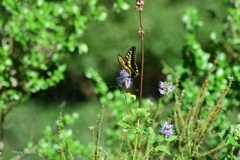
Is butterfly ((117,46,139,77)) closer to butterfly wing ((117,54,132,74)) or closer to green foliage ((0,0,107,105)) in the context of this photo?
butterfly wing ((117,54,132,74))

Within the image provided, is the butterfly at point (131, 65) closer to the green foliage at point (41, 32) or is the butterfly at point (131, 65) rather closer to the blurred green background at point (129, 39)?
the green foliage at point (41, 32)

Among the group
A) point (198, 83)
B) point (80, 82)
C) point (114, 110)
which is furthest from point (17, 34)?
point (80, 82)

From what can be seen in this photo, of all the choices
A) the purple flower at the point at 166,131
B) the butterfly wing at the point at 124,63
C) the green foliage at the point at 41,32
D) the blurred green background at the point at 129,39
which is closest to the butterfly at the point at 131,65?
the butterfly wing at the point at 124,63

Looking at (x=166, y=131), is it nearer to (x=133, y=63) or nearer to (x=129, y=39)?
(x=133, y=63)

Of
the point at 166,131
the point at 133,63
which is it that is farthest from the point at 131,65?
the point at 166,131

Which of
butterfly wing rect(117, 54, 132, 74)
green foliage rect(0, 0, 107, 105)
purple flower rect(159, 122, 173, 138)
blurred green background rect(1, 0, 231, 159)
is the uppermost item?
blurred green background rect(1, 0, 231, 159)

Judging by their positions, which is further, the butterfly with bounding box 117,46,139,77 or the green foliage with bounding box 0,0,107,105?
the green foliage with bounding box 0,0,107,105

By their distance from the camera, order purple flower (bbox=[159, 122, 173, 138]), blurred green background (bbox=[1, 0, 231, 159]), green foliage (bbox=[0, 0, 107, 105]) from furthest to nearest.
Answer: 1. blurred green background (bbox=[1, 0, 231, 159])
2. green foliage (bbox=[0, 0, 107, 105])
3. purple flower (bbox=[159, 122, 173, 138])

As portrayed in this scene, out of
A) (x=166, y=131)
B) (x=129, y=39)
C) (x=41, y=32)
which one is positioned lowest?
(x=166, y=131)

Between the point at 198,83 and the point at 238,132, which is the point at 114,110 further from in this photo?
the point at 238,132

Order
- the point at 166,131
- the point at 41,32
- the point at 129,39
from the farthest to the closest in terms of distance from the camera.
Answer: the point at 129,39 < the point at 41,32 < the point at 166,131

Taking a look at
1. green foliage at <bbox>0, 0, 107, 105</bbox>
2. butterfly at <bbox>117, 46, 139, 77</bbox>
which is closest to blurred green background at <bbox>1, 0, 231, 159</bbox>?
green foliage at <bbox>0, 0, 107, 105</bbox>
